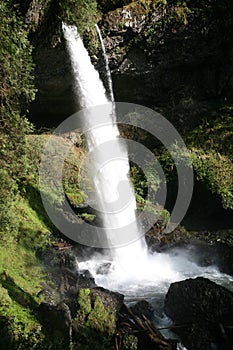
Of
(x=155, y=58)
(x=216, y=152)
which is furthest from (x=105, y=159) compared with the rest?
(x=155, y=58)

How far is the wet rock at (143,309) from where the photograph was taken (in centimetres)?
579

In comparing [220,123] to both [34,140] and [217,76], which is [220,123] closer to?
[217,76]

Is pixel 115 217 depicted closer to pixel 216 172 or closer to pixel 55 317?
pixel 216 172

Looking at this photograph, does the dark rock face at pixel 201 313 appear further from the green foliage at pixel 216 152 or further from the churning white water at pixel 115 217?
the green foliage at pixel 216 152

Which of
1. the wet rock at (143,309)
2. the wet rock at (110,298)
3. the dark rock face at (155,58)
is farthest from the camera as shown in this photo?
the dark rock face at (155,58)

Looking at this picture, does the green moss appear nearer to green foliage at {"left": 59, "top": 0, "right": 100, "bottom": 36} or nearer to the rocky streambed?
the rocky streambed

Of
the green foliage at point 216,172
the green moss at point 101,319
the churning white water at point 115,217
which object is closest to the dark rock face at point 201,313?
the churning white water at point 115,217

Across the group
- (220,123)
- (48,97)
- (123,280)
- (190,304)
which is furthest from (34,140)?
(220,123)

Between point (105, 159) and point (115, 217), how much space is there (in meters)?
2.36

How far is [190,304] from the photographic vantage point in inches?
222

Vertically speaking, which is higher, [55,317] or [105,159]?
[105,159]

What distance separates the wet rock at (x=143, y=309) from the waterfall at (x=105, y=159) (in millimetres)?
2533

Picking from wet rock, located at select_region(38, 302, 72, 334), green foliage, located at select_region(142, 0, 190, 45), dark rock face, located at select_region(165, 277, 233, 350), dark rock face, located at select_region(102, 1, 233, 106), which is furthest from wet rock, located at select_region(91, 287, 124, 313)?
green foliage, located at select_region(142, 0, 190, 45)

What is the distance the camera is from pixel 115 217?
9.12 meters
